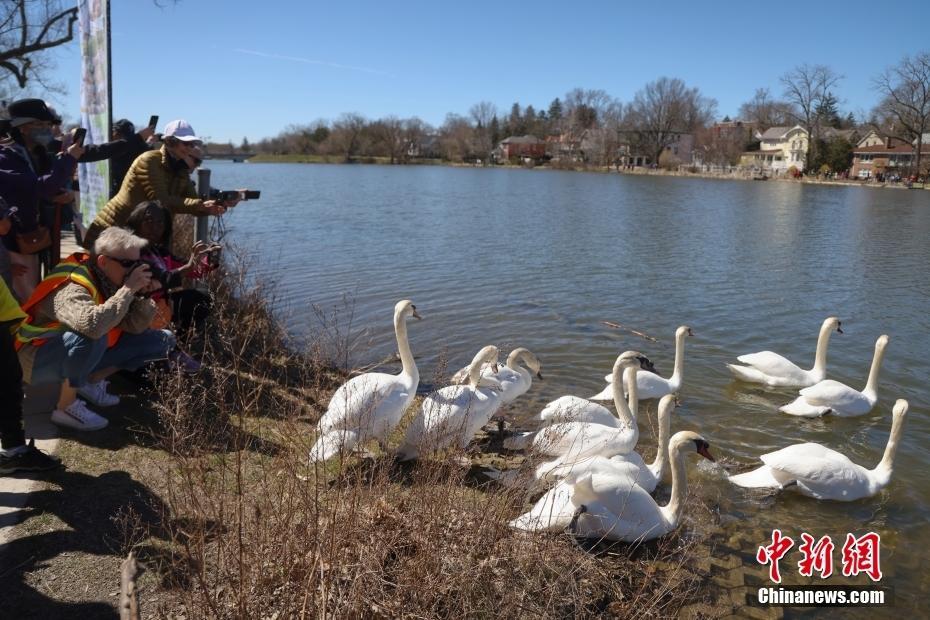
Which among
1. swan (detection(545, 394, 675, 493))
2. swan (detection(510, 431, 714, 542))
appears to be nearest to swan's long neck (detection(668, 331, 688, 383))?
swan (detection(545, 394, 675, 493))

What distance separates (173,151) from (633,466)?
16.8 ft

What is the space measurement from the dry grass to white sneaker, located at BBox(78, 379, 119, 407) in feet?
4.09

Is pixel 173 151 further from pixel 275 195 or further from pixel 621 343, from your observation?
pixel 275 195

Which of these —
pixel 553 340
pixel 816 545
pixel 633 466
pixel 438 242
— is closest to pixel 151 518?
pixel 633 466

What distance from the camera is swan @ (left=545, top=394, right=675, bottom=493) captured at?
492 centimetres

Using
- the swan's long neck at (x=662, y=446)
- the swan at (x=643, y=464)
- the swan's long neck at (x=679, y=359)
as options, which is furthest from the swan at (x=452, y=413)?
the swan's long neck at (x=679, y=359)

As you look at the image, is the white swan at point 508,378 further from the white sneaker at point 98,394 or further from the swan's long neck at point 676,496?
the white sneaker at point 98,394

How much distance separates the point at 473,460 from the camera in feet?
18.6

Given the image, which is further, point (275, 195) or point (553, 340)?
point (275, 195)

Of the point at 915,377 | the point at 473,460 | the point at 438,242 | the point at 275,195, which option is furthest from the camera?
the point at 275,195

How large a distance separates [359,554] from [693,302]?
11.4 metres

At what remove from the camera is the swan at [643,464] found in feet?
16.1

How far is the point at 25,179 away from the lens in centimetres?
540

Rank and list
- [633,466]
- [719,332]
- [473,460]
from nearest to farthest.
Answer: [633,466] → [473,460] → [719,332]
